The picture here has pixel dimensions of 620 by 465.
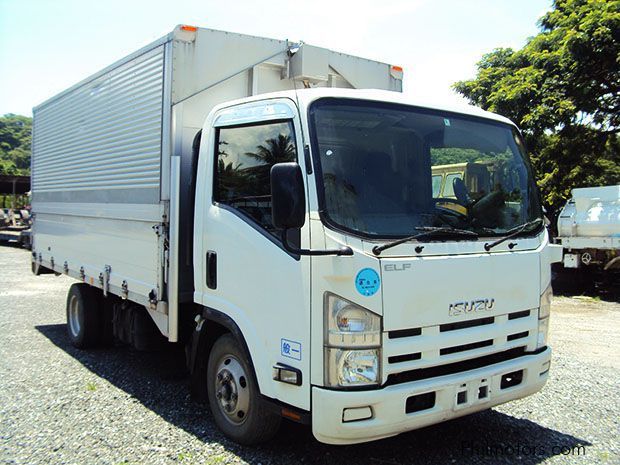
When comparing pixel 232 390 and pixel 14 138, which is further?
pixel 14 138

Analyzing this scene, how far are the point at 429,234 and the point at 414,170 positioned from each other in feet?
1.73

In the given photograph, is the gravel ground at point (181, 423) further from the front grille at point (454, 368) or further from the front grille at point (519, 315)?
the front grille at point (519, 315)

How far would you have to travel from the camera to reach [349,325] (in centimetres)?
335

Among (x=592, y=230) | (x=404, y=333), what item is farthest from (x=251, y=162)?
(x=592, y=230)

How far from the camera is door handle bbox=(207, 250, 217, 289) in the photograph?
4.31 metres

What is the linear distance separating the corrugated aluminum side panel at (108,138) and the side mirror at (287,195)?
1.89 m

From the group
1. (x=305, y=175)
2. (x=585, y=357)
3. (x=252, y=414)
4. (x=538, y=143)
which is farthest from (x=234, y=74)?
(x=538, y=143)

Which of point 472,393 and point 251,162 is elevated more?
point 251,162

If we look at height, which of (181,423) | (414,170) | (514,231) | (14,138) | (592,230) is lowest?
(181,423)

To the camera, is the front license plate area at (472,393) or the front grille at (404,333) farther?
the front license plate area at (472,393)

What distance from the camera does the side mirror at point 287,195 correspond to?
10.8ft

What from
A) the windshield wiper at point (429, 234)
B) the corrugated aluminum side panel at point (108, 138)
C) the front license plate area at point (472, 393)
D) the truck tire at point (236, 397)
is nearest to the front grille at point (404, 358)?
the front license plate area at point (472, 393)

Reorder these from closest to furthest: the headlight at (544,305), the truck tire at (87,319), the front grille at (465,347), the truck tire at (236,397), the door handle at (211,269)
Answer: the front grille at (465,347)
the truck tire at (236,397)
the headlight at (544,305)
the door handle at (211,269)
the truck tire at (87,319)

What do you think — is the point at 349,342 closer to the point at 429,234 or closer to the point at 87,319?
the point at 429,234
